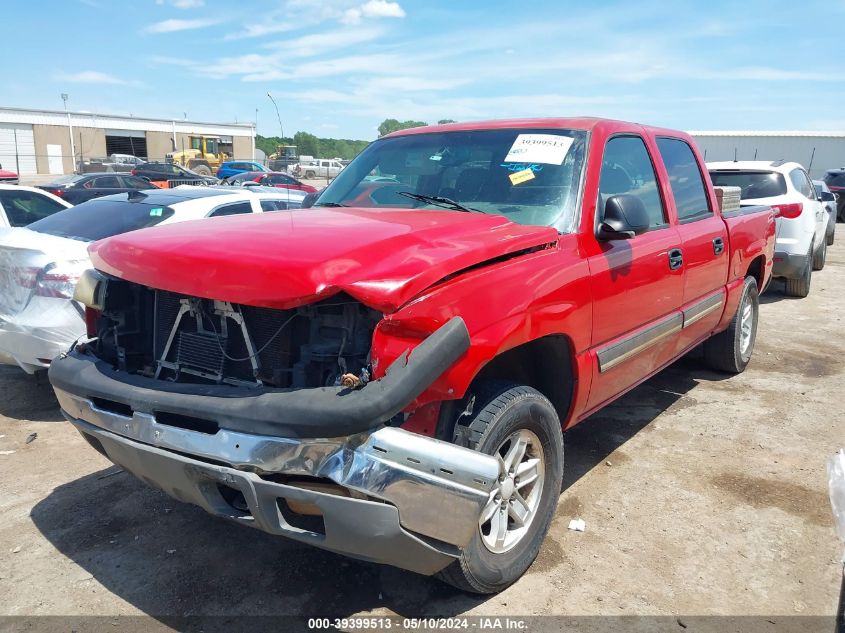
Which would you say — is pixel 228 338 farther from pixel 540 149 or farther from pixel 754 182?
pixel 754 182

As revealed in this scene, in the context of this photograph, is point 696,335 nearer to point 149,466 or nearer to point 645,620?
point 645,620

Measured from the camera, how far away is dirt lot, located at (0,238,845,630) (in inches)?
111

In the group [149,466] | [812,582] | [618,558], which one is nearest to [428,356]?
[149,466]

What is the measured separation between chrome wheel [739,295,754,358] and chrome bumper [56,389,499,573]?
4235mm

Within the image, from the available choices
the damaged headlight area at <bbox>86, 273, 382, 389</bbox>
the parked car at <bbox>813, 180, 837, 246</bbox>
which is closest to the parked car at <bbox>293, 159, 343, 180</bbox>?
the damaged headlight area at <bbox>86, 273, 382, 389</bbox>

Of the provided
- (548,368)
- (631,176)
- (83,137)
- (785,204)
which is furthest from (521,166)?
(83,137)

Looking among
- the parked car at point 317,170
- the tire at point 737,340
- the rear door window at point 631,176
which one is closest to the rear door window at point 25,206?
the parked car at point 317,170

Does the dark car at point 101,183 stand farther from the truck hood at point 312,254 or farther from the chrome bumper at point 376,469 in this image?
the chrome bumper at point 376,469

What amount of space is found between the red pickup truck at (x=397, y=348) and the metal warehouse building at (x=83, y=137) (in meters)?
43.1

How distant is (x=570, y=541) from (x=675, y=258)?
1810 millimetres

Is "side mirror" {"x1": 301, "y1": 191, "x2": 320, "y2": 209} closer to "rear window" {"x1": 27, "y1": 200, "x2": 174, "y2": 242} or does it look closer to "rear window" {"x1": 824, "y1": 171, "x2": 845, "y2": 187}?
"rear window" {"x1": 27, "y1": 200, "x2": 174, "y2": 242}

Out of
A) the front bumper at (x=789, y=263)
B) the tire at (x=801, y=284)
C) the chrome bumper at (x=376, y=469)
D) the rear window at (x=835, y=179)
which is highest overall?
the rear window at (x=835, y=179)

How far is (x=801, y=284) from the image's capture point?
952 cm

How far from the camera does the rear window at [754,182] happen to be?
9227mm
